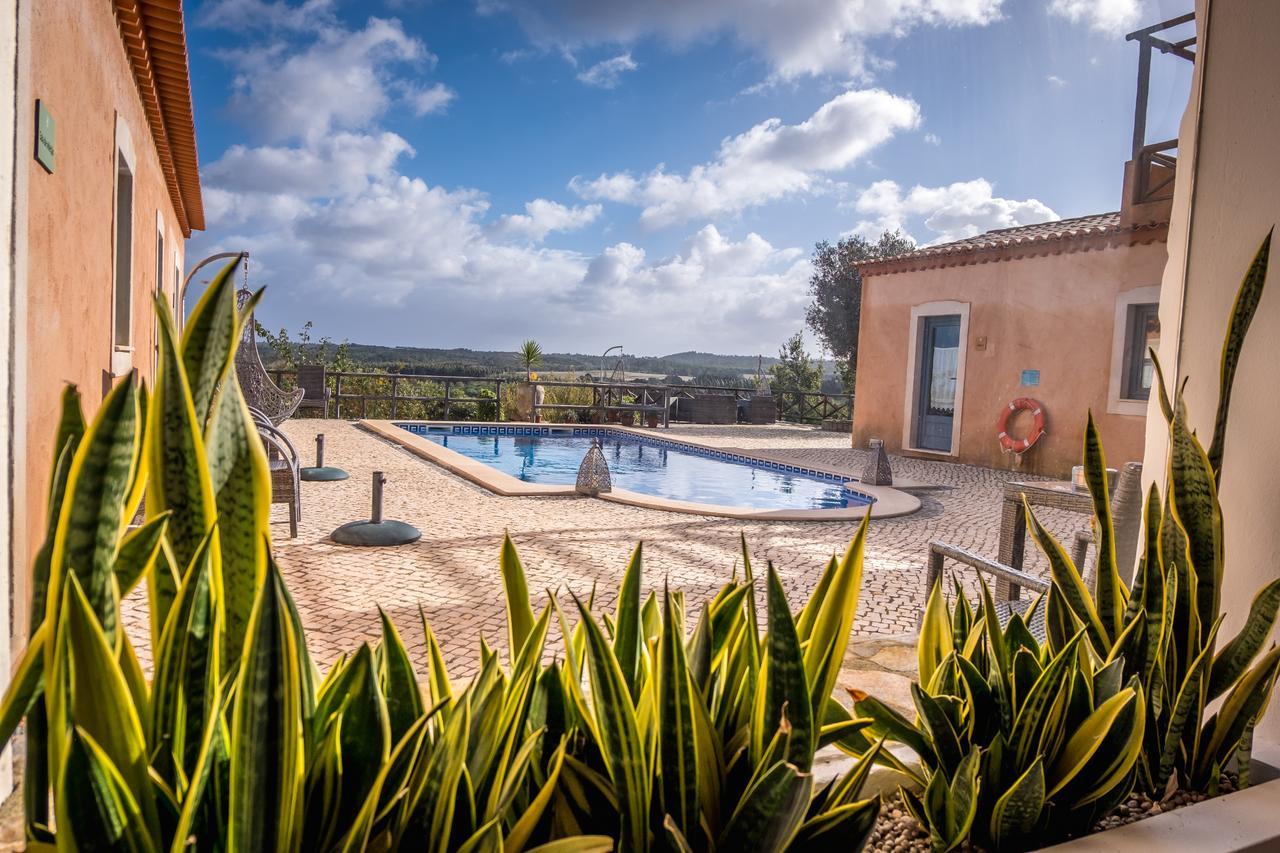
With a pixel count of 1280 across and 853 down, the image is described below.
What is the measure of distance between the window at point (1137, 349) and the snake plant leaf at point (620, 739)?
8.88 m

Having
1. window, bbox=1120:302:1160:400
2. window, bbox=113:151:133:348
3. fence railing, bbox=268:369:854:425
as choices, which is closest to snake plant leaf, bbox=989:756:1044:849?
window, bbox=113:151:133:348

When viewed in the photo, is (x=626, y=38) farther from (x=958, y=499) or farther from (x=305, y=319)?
(x=305, y=319)

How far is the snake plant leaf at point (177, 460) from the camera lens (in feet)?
2.11

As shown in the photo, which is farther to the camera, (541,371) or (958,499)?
(541,371)

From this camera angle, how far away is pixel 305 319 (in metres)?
13.7

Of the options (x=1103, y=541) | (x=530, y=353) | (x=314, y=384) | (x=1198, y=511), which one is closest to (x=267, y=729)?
(x=1103, y=541)

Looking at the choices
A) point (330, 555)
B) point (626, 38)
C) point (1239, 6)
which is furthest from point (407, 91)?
point (1239, 6)

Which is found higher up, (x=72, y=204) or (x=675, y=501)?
(x=72, y=204)

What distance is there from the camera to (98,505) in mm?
648

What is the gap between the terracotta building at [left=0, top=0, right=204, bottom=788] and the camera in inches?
44.1

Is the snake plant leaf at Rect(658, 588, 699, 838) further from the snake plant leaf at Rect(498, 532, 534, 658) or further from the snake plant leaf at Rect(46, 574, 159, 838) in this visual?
the snake plant leaf at Rect(46, 574, 159, 838)

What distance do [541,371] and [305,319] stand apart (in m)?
4.74

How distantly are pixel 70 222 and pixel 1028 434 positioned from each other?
8872 millimetres

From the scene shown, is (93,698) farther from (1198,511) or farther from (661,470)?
(661,470)
